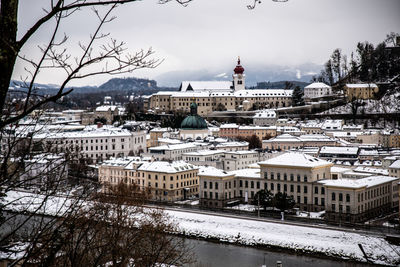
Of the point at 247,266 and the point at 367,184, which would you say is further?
the point at 367,184

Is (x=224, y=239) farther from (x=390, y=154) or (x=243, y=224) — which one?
(x=390, y=154)

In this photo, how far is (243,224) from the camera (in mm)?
22516

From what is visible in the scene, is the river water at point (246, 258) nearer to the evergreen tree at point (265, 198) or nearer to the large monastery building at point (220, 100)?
the evergreen tree at point (265, 198)

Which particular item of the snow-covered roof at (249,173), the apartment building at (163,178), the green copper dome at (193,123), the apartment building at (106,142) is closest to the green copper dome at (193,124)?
the green copper dome at (193,123)

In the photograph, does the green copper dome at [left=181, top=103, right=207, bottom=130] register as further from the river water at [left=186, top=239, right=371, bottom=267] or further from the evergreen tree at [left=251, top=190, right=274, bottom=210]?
the river water at [left=186, top=239, right=371, bottom=267]

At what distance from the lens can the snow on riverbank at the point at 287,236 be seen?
60.5 feet

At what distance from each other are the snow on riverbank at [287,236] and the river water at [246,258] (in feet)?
2.07

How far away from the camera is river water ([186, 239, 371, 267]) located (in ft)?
57.3

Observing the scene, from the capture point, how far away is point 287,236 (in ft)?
68.1

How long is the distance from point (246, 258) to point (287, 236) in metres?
3.08

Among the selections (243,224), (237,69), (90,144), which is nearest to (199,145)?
(90,144)

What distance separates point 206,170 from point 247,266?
37.6 feet

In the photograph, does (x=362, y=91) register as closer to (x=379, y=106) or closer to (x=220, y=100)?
(x=379, y=106)

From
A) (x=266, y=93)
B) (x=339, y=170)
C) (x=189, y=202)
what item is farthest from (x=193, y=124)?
(x=339, y=170)
